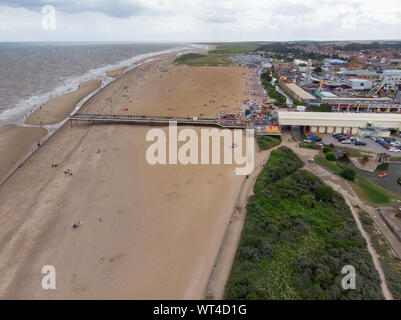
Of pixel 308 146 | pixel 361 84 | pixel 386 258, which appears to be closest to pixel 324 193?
pixel 386 258

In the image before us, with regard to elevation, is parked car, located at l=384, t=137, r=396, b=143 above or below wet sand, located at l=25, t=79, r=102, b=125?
below

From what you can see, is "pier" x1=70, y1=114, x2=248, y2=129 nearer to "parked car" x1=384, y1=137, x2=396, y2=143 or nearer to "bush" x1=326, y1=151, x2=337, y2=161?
"bush" x1=326, y1=151, x2=337, y2=161

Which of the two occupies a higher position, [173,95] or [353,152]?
[173,95]

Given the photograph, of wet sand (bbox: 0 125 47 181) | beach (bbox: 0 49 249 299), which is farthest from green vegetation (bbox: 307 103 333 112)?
wet sand (bbox: 0 125 47 181)

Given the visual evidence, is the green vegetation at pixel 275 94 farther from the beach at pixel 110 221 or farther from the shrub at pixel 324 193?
the shrub at pixel 324 193

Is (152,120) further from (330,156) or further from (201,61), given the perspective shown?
(201,61)
